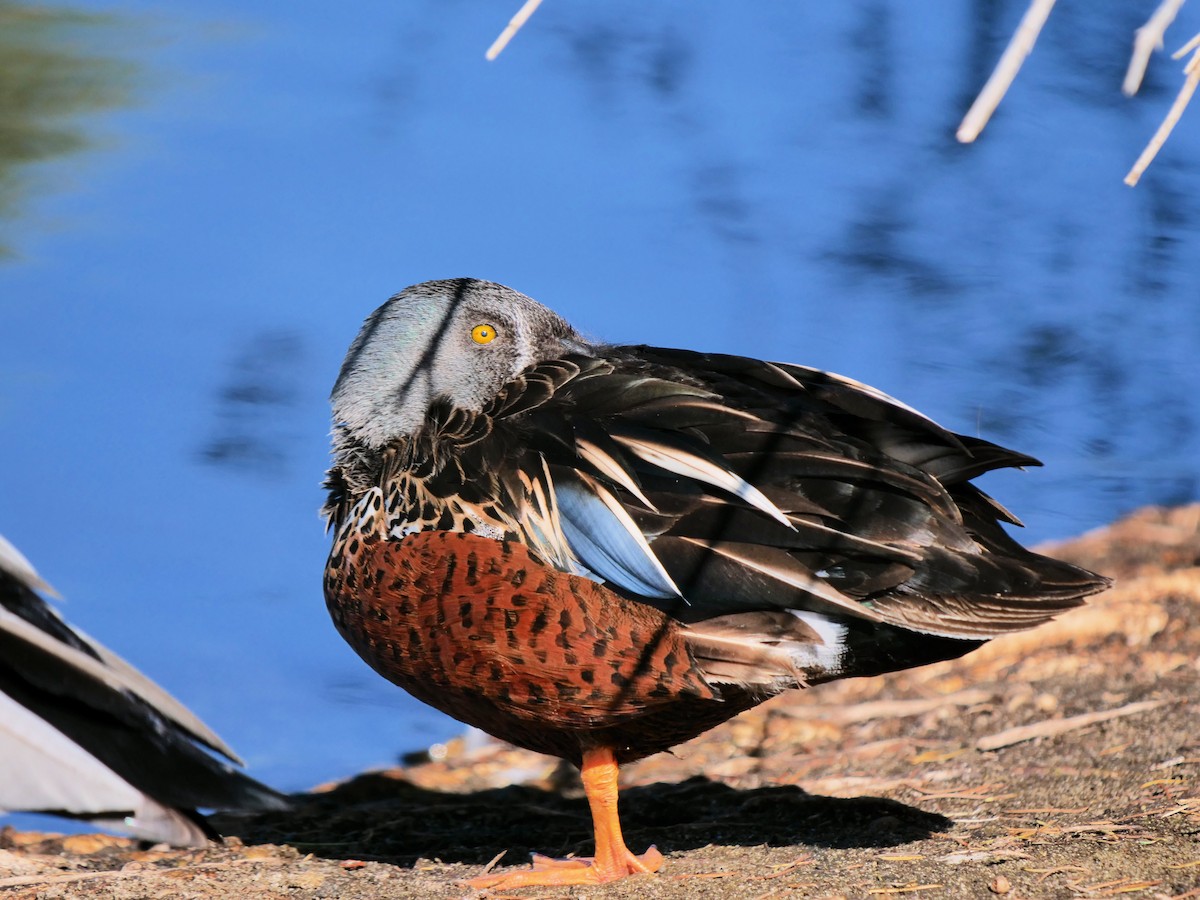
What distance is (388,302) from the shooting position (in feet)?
9.73

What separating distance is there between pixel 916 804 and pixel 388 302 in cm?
181

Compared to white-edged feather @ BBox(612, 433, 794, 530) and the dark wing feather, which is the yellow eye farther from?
white-edged feather @ BBox(612, 433, 794, 530)

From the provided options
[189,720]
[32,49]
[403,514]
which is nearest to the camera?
[403,514]

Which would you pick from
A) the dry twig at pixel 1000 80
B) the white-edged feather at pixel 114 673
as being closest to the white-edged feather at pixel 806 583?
the dry twig at pixel 1000 80

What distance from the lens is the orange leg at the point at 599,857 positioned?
2510 mm

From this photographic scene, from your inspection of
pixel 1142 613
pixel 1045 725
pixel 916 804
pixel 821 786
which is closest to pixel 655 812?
pixel 821 786

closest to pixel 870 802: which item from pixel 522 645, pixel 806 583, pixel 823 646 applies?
pixel 823 646

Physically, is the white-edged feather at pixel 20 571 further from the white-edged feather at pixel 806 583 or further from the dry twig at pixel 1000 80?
the dry twig at pixel 1000 80

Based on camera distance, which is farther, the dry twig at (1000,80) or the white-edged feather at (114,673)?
the white-edged feather at (114,673)

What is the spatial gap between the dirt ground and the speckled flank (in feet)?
1.14

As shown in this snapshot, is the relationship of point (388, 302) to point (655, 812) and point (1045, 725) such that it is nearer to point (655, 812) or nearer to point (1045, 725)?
point (655, 812)

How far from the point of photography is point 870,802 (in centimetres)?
309

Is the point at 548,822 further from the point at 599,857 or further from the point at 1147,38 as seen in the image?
the point at 1147,38

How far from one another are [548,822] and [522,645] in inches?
48.4
